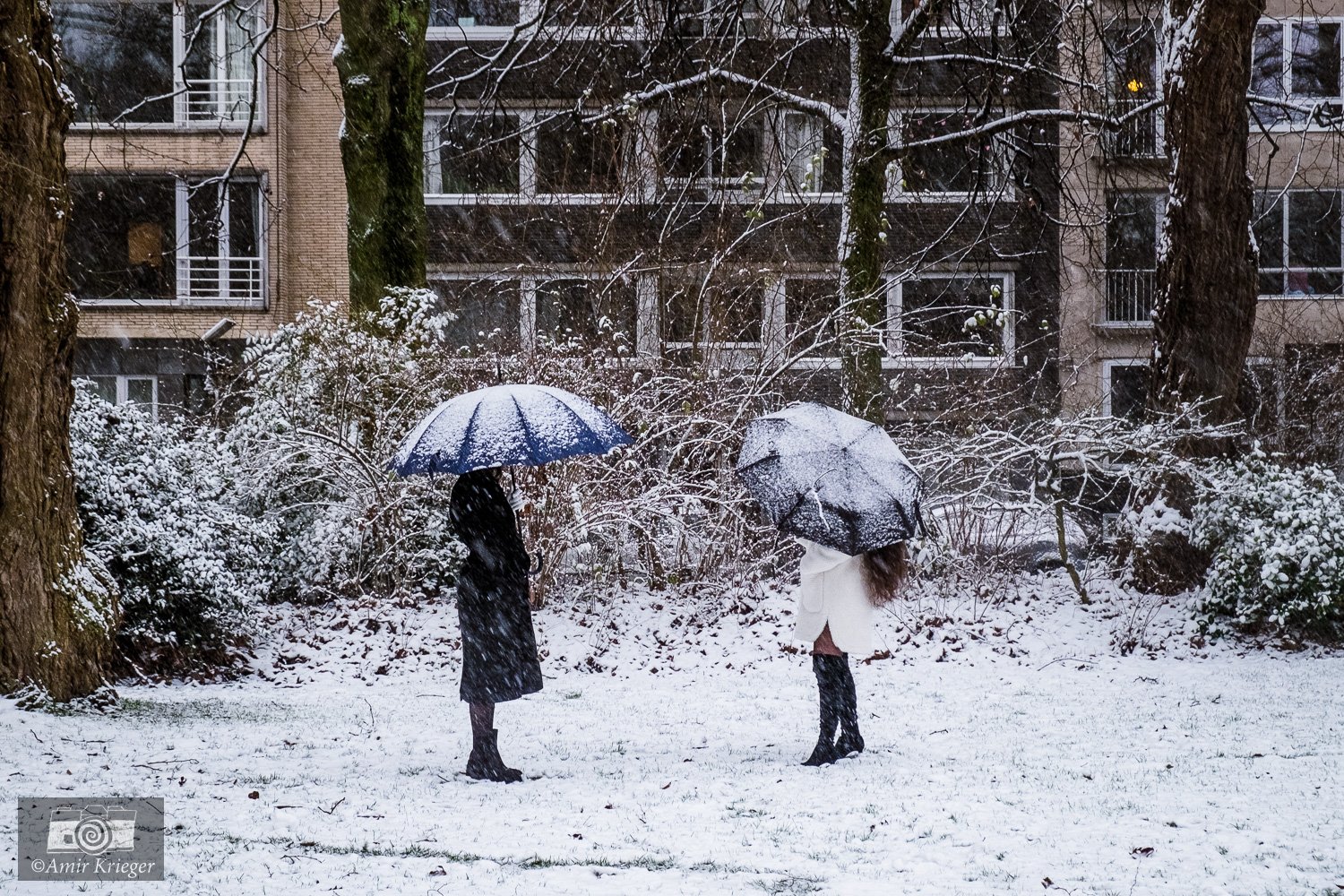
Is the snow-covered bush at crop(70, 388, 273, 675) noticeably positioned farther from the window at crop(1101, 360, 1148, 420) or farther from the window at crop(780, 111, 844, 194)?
the window at crop(1101, 360, 1148, 420)

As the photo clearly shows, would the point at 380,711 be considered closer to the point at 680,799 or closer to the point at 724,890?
the point at 680,799

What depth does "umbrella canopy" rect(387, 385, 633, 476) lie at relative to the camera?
17.4ft

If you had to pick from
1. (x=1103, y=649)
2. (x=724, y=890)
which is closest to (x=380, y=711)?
(x=724, y=890)

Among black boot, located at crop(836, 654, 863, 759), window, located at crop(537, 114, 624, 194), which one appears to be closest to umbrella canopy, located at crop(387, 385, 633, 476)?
black boot, located at crop(836, 654, 863, 759)

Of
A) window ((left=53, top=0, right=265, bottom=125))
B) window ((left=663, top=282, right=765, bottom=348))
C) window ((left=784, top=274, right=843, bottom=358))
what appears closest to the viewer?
window ((left=784, top=274, right=843, bottom=358))

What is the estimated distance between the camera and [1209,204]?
1079cm

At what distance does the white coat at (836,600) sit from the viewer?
5.85 meters

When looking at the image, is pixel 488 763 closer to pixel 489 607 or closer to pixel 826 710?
pixel 489 607

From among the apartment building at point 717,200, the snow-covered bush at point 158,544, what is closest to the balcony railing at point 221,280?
the apartment building at point 717,200

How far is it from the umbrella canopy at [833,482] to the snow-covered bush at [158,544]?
4779 millimetres

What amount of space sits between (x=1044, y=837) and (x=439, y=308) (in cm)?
2099

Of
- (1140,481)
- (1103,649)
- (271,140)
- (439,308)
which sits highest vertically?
(271,140)

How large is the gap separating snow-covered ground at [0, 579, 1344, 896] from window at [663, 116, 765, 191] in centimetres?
593

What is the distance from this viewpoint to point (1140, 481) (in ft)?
34.7
